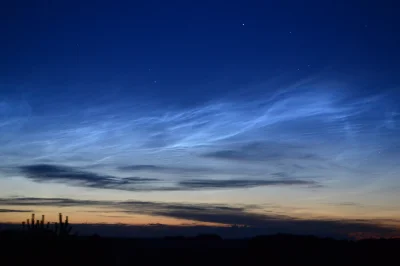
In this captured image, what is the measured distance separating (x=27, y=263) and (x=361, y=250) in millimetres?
43691

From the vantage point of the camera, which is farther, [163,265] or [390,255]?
[390,255]

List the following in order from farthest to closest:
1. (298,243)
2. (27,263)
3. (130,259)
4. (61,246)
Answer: (298,243) → (130,259) → (61,246) → (27,263)

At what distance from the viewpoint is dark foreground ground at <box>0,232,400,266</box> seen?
44031 millimetres

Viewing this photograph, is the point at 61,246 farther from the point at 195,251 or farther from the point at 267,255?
the point at 267,255

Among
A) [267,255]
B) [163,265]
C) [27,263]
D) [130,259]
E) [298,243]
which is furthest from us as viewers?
[298,243]

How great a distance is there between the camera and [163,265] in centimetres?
4934

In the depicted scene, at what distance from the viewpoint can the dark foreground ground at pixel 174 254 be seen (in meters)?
44.0

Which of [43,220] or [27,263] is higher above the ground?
[43,220]

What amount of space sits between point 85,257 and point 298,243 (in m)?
37.3

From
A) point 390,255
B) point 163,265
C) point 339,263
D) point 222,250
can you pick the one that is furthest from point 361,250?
point 163,265

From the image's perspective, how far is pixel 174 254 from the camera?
58.2m

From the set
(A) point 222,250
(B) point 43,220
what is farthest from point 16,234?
(A) point 222,250

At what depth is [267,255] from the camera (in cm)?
5872

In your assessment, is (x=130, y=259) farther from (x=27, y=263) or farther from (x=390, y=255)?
(x=390, y=255)
